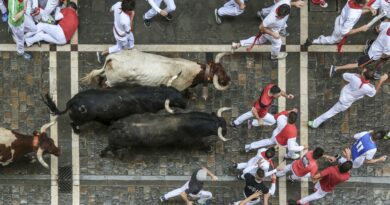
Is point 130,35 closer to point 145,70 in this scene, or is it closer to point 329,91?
point 145,70

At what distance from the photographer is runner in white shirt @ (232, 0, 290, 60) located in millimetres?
14461

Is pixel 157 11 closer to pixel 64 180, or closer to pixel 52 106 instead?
pixel 52 106

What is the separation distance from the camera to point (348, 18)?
49.3 feet

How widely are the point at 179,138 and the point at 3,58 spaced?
5.40m

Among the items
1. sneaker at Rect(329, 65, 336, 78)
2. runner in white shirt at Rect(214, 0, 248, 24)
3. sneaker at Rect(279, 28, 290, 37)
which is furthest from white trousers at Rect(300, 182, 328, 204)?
runner in white shirt at Rect(214, 0, 248, 24)

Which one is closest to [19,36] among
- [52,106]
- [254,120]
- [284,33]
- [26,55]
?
[26,55]

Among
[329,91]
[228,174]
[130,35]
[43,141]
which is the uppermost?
[130,35]

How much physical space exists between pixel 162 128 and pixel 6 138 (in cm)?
386

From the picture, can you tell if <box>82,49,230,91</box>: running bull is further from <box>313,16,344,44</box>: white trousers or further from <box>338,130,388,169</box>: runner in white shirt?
<box>338,130,388,169</box>: runner in white shirt

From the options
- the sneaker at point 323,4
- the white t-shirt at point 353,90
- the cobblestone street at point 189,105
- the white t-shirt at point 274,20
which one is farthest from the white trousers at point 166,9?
the white t-shirt at point 353,90

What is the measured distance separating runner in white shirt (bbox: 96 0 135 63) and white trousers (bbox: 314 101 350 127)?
213 inches

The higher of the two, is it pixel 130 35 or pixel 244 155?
pixel 130 35

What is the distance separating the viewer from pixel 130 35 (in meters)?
15.7

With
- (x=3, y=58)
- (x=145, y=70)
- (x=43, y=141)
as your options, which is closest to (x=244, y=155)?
(x=145, y=70)
